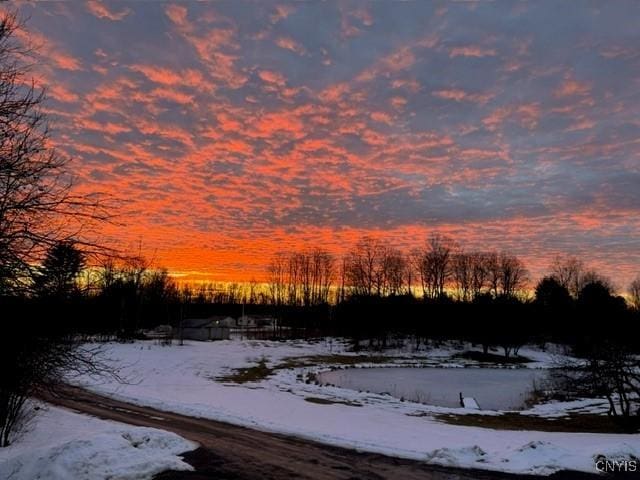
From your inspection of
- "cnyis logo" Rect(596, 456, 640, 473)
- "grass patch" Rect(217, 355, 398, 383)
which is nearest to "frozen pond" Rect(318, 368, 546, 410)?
"grass patch" Rect(217, 355, 398, 383)

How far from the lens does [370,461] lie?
11.4m

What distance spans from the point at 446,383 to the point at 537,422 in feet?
47.8

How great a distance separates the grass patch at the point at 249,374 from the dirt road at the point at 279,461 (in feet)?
50.2

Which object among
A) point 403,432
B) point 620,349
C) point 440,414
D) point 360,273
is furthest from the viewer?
point 360,273

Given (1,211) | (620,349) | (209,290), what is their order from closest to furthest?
(1,211), (620,349), (209,290)

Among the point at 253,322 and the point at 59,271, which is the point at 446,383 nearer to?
the point at 59,271

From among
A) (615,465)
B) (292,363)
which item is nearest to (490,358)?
(292,363)

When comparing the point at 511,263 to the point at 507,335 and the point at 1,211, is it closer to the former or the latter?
the point at 507,335

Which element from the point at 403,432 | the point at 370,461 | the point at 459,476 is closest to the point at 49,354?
the point at 370,461

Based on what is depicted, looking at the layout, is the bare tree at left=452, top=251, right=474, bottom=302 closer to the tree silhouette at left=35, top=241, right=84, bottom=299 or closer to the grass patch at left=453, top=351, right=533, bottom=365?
the grass patch at left=453, top=351, right=533, bottom=365

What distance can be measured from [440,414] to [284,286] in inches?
3690

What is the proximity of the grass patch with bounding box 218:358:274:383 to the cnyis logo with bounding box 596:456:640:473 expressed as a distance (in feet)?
74.7

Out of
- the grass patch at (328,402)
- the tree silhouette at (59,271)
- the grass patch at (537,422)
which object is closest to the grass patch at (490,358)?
the grass patch at (537,422)

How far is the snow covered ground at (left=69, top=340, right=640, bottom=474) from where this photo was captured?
11266mm
